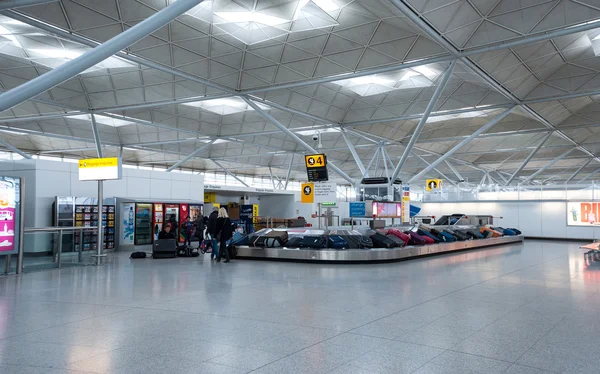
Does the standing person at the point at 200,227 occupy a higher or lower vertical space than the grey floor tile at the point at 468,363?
higher

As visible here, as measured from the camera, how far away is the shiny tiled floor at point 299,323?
5035mm

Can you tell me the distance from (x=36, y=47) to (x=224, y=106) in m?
13.1

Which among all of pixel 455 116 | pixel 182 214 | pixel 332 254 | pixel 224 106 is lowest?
pixel 332 254

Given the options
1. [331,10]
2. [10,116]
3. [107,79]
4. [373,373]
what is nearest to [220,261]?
[331,10]

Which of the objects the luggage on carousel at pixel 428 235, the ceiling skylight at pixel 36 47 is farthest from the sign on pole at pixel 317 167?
the ceiling skylight at pixel 36 47

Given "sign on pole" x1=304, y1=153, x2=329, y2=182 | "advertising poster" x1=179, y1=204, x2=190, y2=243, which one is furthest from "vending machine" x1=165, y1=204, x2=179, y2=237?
"sign on pole" x1=304, y1=153, x2=329, y2=182

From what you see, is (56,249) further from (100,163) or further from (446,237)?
(446,237)

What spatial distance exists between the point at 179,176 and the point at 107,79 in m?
6.02

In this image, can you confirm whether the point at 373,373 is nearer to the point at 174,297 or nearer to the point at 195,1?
the point at 174,297

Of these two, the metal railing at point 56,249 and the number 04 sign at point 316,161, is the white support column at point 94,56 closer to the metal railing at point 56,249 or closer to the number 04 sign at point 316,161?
the metal railing at point 56,249

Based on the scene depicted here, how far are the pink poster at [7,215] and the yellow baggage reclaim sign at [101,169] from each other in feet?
11.0

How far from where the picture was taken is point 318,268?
14203 mm

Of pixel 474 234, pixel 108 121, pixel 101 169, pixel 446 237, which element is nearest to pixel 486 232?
pixel 474 234

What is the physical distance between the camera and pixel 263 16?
1809 cm
